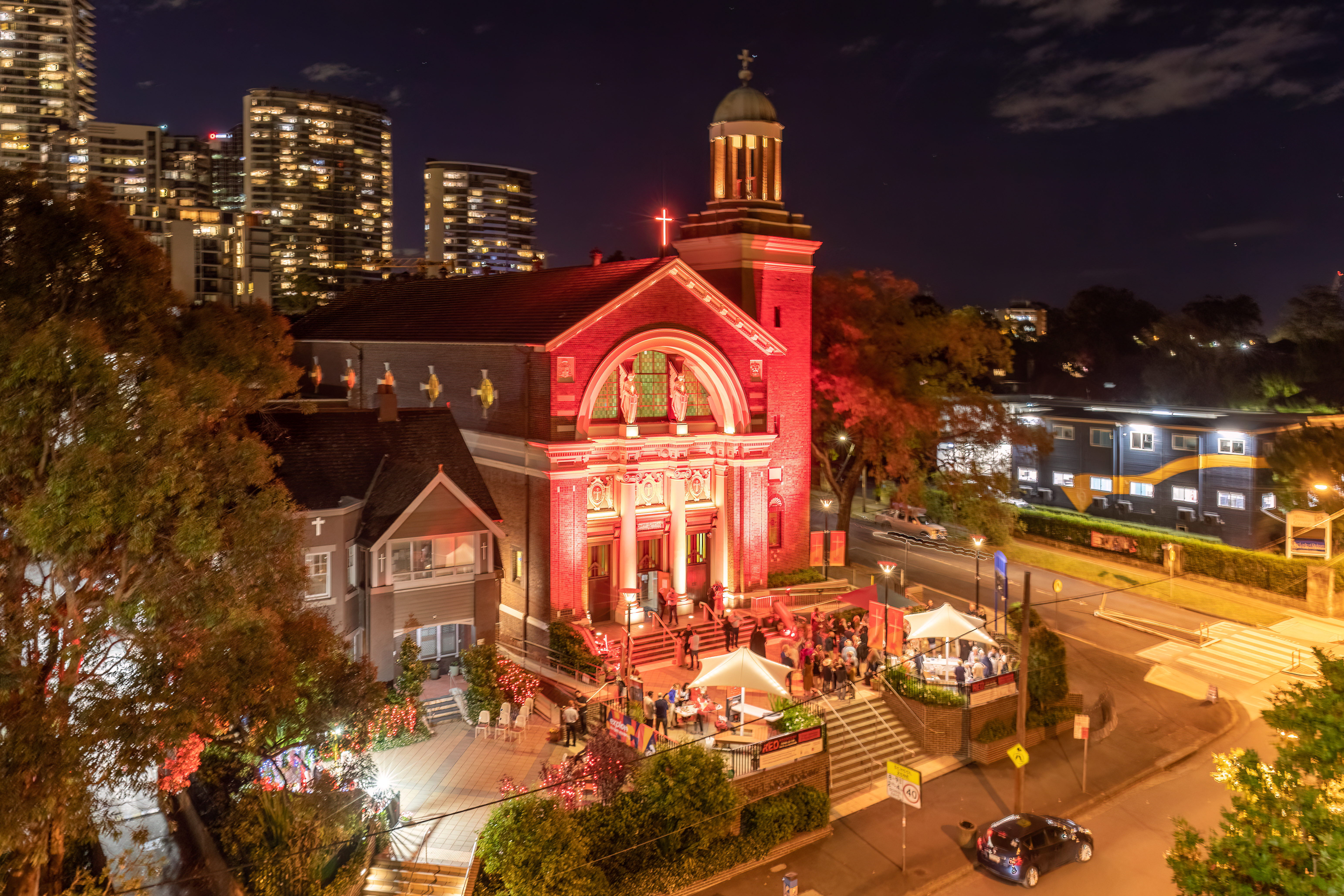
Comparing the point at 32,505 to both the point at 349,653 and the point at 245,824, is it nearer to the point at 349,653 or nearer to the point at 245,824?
the point at 245,824

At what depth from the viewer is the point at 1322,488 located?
46.4m

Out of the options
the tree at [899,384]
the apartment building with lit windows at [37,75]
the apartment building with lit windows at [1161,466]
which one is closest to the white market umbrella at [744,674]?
the tree at [899,384]

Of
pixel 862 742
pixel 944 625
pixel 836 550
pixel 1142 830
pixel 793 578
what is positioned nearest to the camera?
pixel 1142 830

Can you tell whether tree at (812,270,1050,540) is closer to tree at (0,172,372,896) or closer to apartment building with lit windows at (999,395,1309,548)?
apartment building with lit windows at (999,395,1309,548)

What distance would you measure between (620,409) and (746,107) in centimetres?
1496

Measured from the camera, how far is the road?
74.2 ft

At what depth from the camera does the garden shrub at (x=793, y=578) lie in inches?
1576

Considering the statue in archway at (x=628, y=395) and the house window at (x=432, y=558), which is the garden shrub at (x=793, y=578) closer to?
the statue in archway at (x=628, y=395)

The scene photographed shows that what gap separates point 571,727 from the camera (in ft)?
88.8

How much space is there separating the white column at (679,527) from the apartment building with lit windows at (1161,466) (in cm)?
3265

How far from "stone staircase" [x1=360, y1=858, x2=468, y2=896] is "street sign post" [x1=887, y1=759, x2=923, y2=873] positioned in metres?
9.86

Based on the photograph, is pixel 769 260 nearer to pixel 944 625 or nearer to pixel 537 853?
pixel 944 625

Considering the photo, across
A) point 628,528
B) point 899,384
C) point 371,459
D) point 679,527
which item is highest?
point 899,384

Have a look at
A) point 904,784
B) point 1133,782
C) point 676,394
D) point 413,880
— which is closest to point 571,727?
point 413,880
